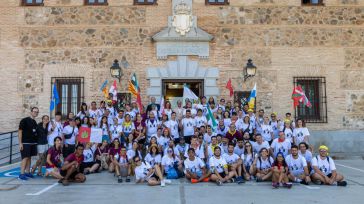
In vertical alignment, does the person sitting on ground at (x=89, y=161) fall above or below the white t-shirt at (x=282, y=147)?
below

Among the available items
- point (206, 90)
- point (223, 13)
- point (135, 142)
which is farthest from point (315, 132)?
point (135, 142)

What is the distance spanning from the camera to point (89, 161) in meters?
10.1

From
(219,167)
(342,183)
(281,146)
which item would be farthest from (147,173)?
(342,183)

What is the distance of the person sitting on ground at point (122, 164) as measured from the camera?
30.7 ft

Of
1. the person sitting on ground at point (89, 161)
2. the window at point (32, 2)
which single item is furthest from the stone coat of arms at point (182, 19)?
the person sitting on ground at point (89, 161)

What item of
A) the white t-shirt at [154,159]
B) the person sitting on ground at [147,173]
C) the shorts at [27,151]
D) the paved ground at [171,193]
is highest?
the shorts at [27,151]

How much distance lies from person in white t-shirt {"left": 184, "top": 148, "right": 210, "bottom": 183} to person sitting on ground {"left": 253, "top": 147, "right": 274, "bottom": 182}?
52.7 inches

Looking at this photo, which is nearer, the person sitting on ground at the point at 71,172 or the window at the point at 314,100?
the person sitting on ground at the point at 71,172

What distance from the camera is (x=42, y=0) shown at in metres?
14.3

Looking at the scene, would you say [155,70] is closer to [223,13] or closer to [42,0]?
[223,13]

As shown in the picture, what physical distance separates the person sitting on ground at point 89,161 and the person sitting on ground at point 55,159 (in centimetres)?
81

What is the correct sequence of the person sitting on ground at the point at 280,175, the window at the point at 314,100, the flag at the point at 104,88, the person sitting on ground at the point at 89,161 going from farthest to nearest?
the window at the point at 314,100 → the flag at the point at 104,88 → the person sitting on ground at the point at 89,161 → the person sitting on ground at the point at 280,175

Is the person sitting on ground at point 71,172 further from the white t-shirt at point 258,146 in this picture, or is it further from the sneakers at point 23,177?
the white t-shirt at point 258,146

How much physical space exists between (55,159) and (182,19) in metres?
7.57
